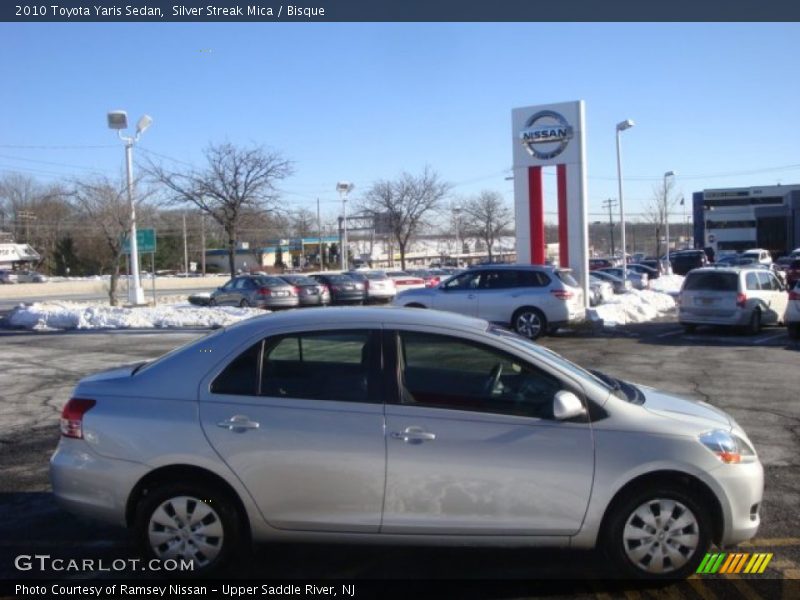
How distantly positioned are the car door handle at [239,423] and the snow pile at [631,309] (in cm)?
1591

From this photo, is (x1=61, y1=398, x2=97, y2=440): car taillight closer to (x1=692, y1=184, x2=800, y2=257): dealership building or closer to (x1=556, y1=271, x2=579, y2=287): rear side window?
(x1=556, y1=271, x2=579, y2=287): rear side window

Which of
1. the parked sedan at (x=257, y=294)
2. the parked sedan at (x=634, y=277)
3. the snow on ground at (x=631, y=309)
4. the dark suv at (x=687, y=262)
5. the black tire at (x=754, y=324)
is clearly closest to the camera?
the black tire at (x=754, y=324)

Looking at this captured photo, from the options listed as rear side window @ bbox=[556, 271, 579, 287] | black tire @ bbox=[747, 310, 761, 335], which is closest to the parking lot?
black tire @ bbox=[747, 310, 761, 335]

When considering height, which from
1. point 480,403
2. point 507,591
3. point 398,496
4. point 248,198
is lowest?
point 507,591

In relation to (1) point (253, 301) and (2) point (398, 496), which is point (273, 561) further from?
(1) point (253, 301)

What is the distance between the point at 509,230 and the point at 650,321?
2266 inches

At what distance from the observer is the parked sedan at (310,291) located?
27.7 m

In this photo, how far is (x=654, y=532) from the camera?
14.2ft

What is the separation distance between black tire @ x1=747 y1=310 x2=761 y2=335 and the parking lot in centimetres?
42

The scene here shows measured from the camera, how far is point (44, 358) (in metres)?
15.2

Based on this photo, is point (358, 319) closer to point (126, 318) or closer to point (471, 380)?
point (471, 380)

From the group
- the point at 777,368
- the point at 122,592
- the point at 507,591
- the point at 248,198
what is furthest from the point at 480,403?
the point at 248,198

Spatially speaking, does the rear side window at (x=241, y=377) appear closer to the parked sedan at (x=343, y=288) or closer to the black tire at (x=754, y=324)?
the black tire at (x=754, y=324)

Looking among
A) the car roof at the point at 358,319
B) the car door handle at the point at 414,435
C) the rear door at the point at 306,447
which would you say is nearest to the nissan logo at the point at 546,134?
the car roof at the point at 358,319
